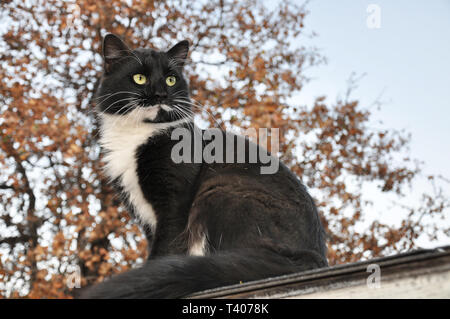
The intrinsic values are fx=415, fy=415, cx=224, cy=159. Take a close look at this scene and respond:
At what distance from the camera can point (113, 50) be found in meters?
2.95

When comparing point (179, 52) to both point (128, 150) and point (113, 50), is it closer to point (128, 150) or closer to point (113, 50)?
point (113, 50)

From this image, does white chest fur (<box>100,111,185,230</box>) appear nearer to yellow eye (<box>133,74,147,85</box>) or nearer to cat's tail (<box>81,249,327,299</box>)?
yellow eye (<box>133,74,147,85</box>)

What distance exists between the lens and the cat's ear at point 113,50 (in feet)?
9.58

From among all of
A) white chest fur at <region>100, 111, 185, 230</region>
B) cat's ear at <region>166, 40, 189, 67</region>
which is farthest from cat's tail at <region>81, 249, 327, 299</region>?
cat's ear at <region>166, 40, 189, 67</region>

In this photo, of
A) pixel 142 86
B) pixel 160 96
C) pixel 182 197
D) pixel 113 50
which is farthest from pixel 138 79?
pixel 182 197

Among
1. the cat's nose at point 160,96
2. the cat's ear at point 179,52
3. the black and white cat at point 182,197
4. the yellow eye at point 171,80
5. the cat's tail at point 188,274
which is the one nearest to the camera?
the cat's tail at point 188,274

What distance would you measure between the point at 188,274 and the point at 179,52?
6.57ft

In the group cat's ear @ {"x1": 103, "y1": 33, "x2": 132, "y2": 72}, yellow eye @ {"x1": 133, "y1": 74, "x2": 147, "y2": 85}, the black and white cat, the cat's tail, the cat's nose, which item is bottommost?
the cat's tail

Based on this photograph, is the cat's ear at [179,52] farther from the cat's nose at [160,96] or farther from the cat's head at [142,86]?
the cat's nose at [160,96]

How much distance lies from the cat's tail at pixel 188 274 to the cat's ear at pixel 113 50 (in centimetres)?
179

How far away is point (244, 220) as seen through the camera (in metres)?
2.22

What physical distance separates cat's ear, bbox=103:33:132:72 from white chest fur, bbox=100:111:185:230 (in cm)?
41

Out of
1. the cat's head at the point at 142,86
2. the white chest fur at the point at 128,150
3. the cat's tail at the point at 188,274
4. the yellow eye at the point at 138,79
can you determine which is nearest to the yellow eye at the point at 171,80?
the cat's head at the point at 142,86

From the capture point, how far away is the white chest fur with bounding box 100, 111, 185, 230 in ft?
8.86
